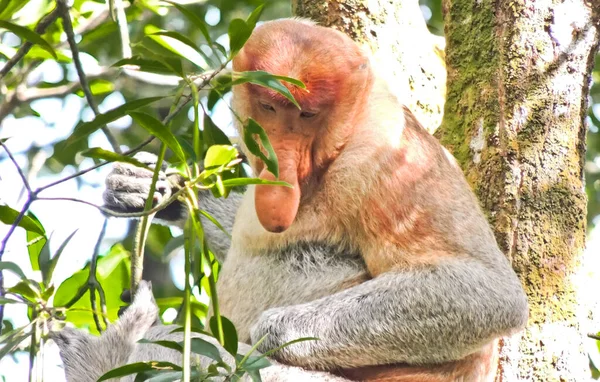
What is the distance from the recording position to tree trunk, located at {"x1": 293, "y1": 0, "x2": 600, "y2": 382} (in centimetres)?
345

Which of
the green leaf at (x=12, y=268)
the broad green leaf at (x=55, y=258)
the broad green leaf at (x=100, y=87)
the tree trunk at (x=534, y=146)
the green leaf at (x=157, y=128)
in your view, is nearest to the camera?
the green leaf at (x=157, y=128)

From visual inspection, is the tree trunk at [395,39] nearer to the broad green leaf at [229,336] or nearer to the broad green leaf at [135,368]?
the broad green leaf at [229,336]

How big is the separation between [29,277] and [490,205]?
186 cm

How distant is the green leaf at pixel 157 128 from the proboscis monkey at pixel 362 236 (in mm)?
866

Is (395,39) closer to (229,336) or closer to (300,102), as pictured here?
(300,102)

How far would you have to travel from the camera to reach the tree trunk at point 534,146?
11.3ft

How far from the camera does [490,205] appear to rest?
3600 mm

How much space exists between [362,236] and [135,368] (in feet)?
4.24

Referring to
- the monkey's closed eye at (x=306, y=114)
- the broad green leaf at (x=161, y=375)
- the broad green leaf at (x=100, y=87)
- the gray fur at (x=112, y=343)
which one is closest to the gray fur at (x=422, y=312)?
the gray fur at (x=112, y=343)

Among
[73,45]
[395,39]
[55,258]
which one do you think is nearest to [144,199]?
[55,258]

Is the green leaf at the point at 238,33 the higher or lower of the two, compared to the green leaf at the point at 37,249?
higher

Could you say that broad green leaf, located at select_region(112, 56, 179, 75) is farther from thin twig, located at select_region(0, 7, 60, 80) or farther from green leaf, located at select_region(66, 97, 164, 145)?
thin twig, located at select_region(0, 7, 60, 80)

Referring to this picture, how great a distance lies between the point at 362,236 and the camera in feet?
11.1

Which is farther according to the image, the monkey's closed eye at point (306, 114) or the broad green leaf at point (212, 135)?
the monkey's closed eye at point (306, 114)
